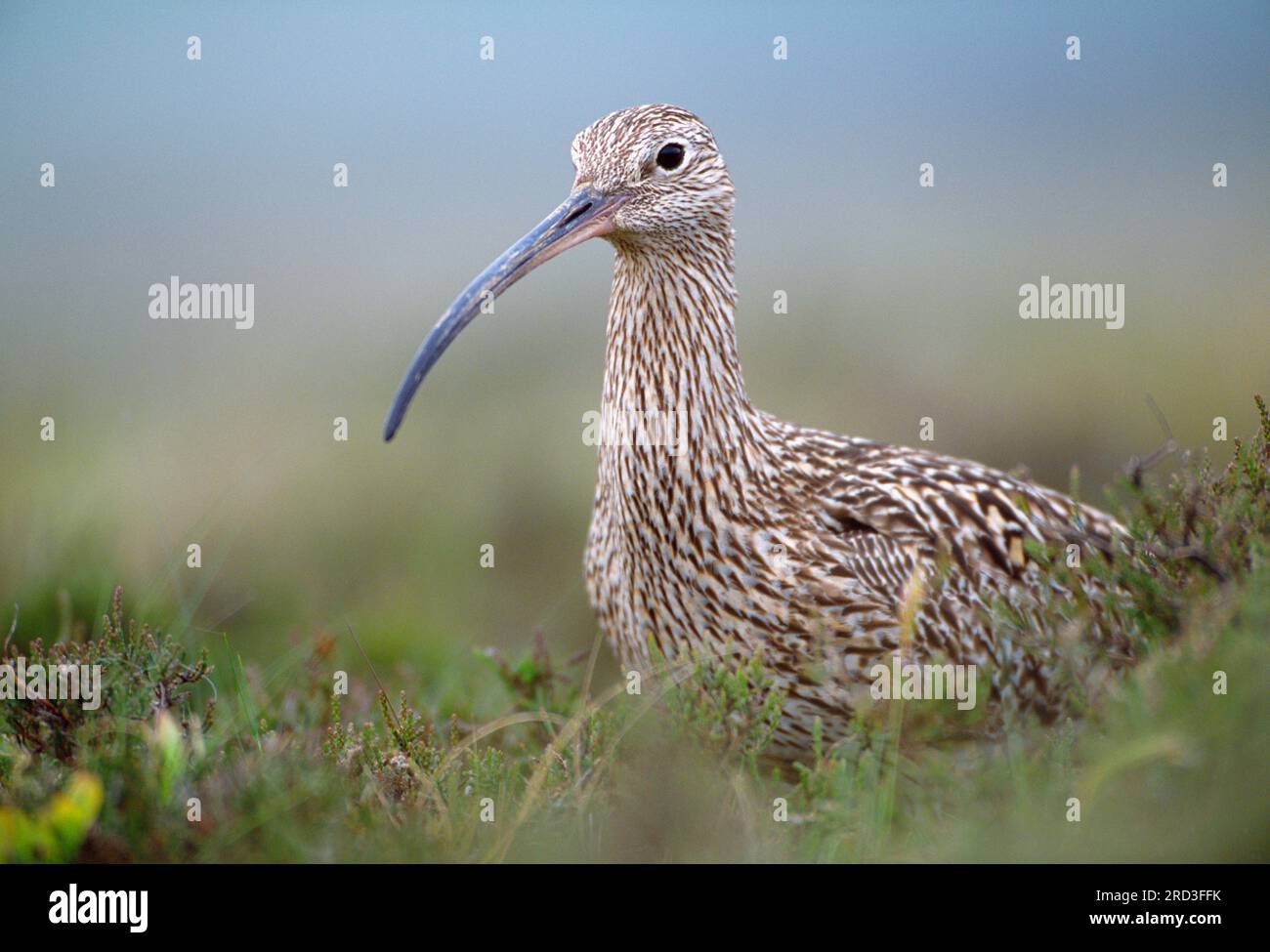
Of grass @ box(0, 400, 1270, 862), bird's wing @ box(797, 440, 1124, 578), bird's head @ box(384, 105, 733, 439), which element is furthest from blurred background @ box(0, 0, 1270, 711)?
grass @ box(0, 400, 1270, 862)

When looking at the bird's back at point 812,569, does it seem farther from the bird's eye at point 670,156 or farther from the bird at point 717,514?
the bird's eye at point 670,156

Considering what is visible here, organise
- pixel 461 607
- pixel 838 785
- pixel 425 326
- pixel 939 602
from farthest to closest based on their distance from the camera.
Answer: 1. pixel 425 326
2. pixel 461 607
3. pixel 939 602
4. pixel 838 785

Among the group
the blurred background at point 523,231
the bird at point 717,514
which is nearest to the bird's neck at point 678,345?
the bird at point 717,514

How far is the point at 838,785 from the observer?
4.06 metres

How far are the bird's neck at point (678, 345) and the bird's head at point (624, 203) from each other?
0.09 metres

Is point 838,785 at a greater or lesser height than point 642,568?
lesser

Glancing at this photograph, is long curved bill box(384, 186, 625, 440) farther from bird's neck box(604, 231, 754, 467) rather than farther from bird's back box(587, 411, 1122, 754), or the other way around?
bird's back box(587, 411, 1122, 754)

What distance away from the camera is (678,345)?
5.48m

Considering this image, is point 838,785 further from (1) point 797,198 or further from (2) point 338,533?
(1) point 797,198

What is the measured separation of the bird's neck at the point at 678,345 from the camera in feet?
18.0

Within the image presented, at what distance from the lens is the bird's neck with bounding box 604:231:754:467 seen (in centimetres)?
547

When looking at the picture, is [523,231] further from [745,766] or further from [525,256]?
[745,766]
